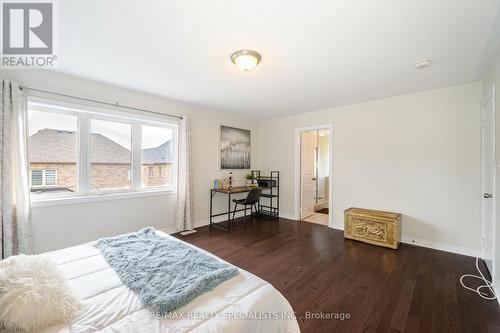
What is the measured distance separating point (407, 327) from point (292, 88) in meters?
2.88

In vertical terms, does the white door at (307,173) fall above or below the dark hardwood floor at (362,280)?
above

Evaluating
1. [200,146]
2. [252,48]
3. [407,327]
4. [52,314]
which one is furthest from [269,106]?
[52,314]

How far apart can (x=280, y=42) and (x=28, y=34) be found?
88.2 inches

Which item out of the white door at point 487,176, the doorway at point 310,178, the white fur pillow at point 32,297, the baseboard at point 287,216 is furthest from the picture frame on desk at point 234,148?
the white door at point 487,176

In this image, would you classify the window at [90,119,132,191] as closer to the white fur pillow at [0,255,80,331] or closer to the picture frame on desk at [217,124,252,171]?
the picture frame on desk at [217,124,252,171]

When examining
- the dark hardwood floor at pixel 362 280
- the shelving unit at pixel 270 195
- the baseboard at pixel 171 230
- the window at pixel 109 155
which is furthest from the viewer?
the shelving unit at pixel 270 195

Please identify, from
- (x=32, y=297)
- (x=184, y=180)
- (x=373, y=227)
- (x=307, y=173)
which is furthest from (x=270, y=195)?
(x=32, y=297)

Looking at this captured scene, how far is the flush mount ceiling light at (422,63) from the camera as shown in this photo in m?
2.25

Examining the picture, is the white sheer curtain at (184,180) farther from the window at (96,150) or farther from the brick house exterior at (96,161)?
the brick house exterior at (96,161)

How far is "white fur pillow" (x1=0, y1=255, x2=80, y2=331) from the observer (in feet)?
2.86

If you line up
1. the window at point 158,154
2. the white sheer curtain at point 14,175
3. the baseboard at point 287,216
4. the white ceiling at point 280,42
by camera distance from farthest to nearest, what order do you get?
the baseboard at point 287,216, the window at point 158,154, the white sheer curtain at point 14,175, the white ceiling at point 280,42

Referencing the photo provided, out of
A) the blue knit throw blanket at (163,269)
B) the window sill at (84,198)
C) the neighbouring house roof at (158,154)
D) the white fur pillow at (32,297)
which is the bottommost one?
the blue knit throw blanket at (163,269)

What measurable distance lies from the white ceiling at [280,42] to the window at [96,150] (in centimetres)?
60

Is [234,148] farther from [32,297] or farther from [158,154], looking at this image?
[32,297]
